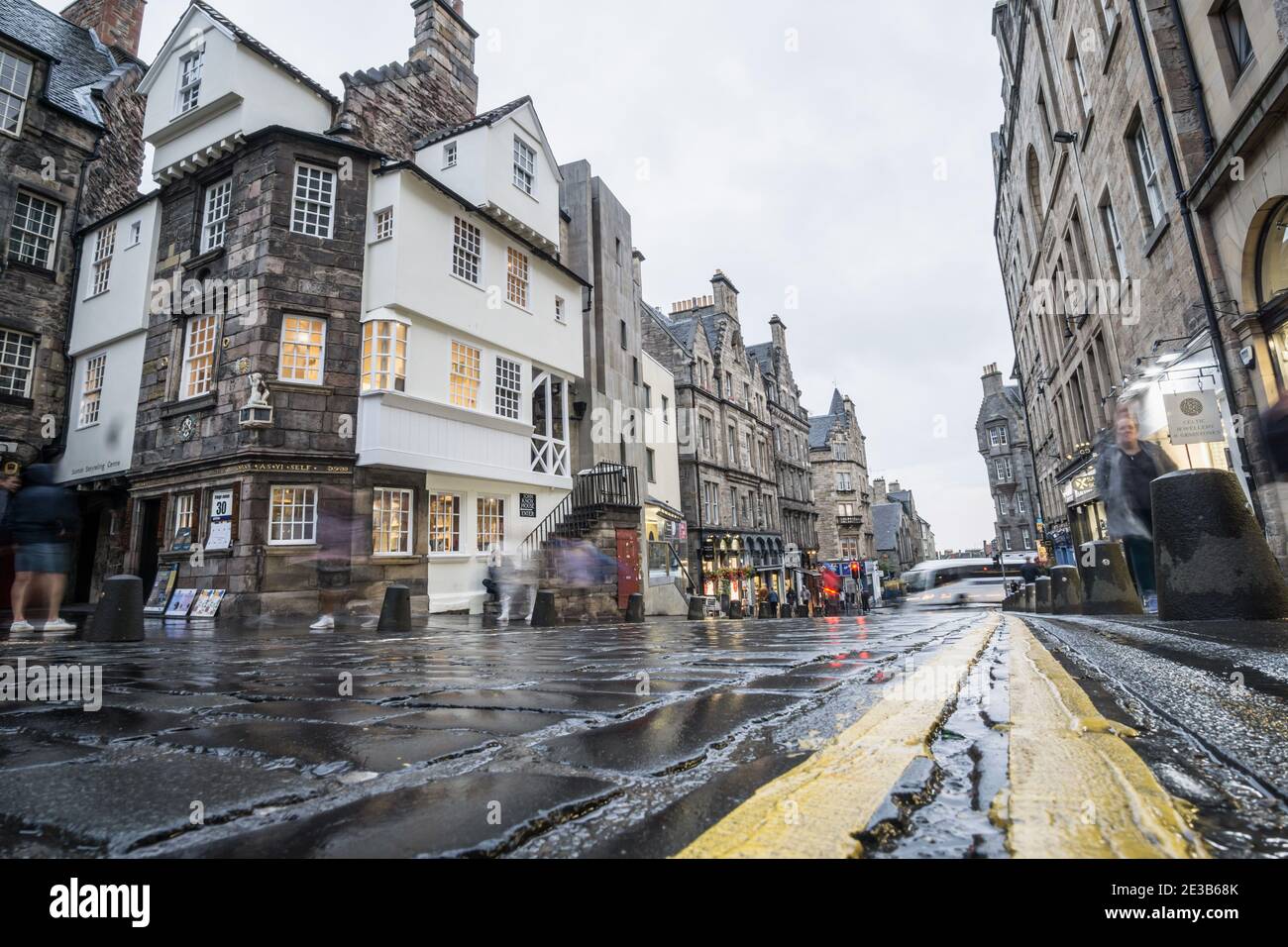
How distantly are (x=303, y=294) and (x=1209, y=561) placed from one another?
A: 15.3 meters

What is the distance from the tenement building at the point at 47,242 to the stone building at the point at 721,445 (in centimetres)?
2120

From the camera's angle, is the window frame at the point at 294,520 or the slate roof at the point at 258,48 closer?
the window frame at the point at 294,520

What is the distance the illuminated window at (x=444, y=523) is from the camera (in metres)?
14.6

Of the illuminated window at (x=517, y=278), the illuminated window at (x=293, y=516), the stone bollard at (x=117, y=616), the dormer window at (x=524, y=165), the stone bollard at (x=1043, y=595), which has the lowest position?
the stone bollard at (x=1043, y=595)

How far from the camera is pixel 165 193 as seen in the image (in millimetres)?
15359

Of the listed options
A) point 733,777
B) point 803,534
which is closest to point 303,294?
point 733,777

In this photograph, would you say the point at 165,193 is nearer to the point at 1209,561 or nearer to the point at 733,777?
the point at 733,777

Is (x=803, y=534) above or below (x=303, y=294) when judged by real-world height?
below

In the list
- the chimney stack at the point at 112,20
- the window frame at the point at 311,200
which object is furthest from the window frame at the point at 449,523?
the chimney stack at the point at 112,20

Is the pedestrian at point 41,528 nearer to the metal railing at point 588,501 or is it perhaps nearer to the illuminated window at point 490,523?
the illuminated window at point 490,523

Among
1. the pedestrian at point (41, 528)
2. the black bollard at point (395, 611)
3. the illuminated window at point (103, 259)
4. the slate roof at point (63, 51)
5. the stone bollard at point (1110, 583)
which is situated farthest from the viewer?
the slate roof at point (63, 51)

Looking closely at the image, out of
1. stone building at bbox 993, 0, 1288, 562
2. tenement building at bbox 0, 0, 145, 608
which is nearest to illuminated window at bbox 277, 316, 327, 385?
tenement building at bbox 0, 0, 145, 608

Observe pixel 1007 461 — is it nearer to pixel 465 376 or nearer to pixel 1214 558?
pixel 465 376

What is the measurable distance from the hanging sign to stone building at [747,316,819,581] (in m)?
30.2
